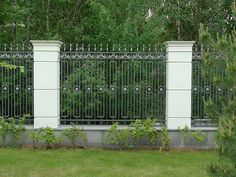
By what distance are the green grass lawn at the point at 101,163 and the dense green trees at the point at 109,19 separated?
3.25m

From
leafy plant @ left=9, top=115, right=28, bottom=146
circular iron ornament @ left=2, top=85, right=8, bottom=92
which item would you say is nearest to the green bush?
leafy plant @ left=9, top=115, right=28, bottom=146

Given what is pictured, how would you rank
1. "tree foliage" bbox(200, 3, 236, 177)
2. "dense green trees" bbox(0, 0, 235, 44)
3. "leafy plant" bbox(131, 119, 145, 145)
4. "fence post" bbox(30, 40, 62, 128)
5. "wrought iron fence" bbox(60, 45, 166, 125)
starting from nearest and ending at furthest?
"tree foliage" bbox(200, 3, 236, 177)
"leafy plant" bbox(131, 119, 145, 145)
"fence post" bbox(30, 40, 62, 128)
"wrought iron fence" bbox(60, 45, 166, 125)
"dense green trees" bbox(0, 0, 235, 44)

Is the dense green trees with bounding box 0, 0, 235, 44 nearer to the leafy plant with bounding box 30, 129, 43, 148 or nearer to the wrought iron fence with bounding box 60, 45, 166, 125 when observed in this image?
the wrought iron fence with bounding box 60, 45, 166, 125

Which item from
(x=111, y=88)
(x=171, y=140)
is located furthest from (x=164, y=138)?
(x=111, y=88)

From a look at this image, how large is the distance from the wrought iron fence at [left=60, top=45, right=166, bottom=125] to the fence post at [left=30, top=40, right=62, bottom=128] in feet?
1.27

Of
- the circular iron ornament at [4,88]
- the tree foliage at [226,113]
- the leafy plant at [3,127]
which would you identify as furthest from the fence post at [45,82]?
the tree foliage at [226,113]

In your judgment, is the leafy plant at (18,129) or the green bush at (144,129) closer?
the green bush at (144,129)

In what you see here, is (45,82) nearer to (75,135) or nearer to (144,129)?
(75,135)

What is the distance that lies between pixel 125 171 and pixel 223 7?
9.50m

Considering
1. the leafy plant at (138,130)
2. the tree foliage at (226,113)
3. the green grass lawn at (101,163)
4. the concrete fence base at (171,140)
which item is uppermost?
the tree foliage at (226,113)

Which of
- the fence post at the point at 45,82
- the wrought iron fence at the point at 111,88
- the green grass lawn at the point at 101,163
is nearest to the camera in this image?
the green grass lawn at the point at 101,163

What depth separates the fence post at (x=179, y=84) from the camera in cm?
946

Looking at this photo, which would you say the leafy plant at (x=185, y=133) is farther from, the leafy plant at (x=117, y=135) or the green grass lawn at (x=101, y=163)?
the leafy plant at (x=117, y=135)

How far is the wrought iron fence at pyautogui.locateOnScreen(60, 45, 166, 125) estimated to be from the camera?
32.6ft
